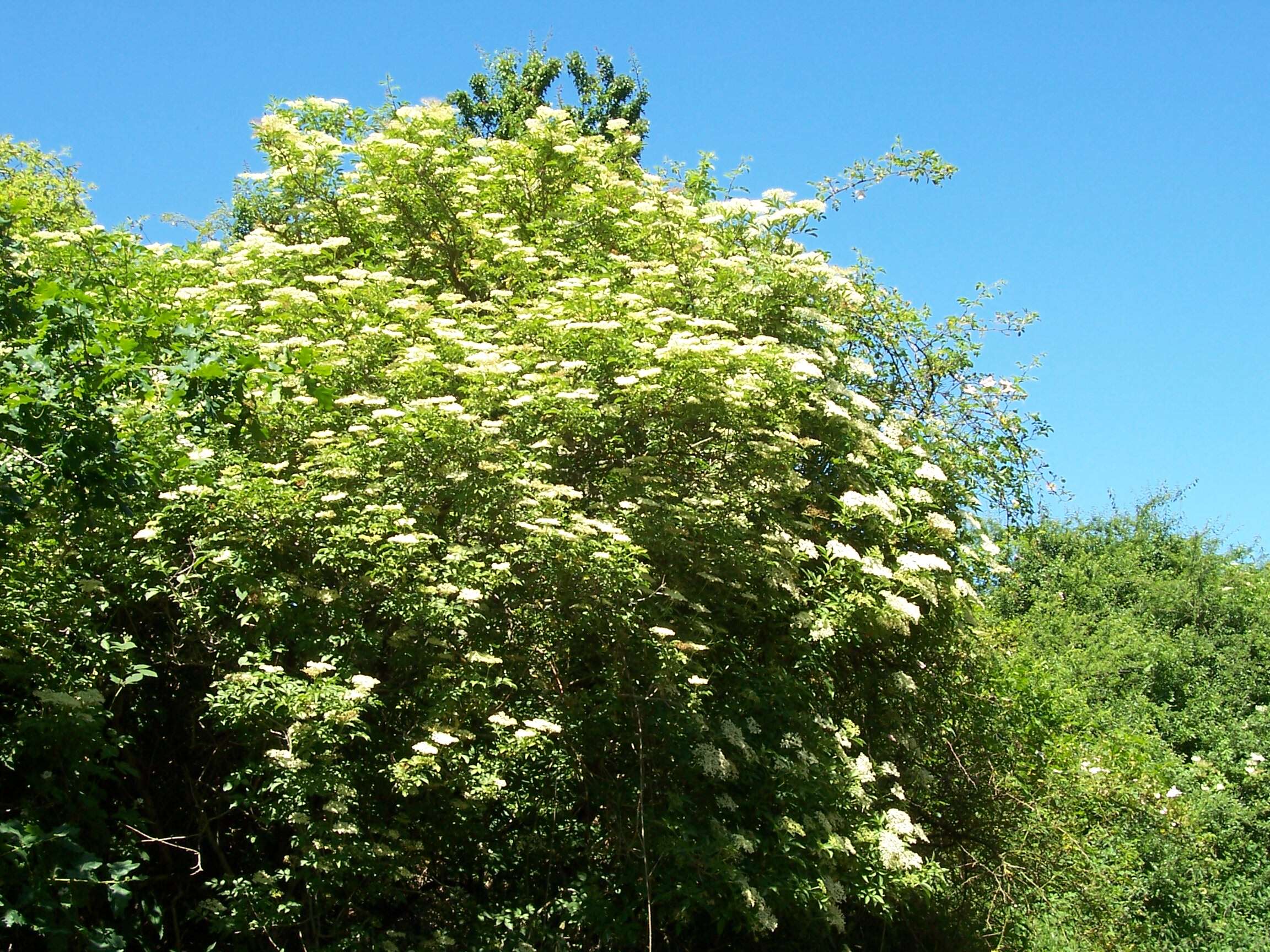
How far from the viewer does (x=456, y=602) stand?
464cm

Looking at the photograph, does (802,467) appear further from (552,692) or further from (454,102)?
(454,102)

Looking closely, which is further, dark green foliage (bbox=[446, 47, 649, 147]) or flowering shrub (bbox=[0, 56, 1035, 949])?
dark green foliage (bbox=[446, 47, 649, 147])

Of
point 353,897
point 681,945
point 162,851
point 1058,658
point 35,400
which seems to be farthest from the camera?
point 1058,658

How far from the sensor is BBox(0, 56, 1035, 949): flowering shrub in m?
4.51

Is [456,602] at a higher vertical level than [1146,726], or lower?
lower

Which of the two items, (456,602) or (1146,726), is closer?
(456,602)

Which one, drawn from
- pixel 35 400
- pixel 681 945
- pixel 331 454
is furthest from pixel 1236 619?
pixel 35 400

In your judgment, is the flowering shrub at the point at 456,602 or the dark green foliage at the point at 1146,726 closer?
the flowering shrub at the point at 456,602

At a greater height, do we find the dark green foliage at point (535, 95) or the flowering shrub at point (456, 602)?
the dark green foliage at point (535, 95)

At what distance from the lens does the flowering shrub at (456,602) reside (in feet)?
14.8

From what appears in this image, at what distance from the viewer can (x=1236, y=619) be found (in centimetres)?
1391

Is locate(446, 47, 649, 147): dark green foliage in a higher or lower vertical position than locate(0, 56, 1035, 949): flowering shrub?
higher

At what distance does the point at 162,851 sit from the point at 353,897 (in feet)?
3.30

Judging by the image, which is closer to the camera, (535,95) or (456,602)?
(456,602)
